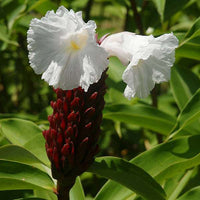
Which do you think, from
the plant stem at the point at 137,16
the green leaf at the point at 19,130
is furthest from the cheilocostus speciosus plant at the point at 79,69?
the plant stem at the point at 137,16

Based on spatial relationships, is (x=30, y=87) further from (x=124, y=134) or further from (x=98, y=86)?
(x=98, y=86)

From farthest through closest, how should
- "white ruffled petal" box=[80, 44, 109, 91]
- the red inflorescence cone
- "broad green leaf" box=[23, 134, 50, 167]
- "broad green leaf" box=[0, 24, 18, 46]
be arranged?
"broad green leaf" box=[0, 24, 18, 46]
"broad green leaf" box=[23, 134, 50, 167]
the red inflorescence cone
"white ruffled petal" box=[80, 44, 109, 91]

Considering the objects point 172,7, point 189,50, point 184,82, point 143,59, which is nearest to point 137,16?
point 172,7

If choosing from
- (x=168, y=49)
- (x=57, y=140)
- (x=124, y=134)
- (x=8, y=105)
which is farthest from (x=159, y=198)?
(x=8, y=105)

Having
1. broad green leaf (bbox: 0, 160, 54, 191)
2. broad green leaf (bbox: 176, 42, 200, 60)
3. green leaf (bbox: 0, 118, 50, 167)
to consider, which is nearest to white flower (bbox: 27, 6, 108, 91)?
broad green leaf (bbox: 0, 160, 54, 191)

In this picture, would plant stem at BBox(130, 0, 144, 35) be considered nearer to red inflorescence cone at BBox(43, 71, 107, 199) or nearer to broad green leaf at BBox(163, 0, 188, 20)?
broad green leaf at BBox(163, 0, 188, 20)

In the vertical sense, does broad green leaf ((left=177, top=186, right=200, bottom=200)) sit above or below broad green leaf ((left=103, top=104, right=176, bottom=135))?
below
